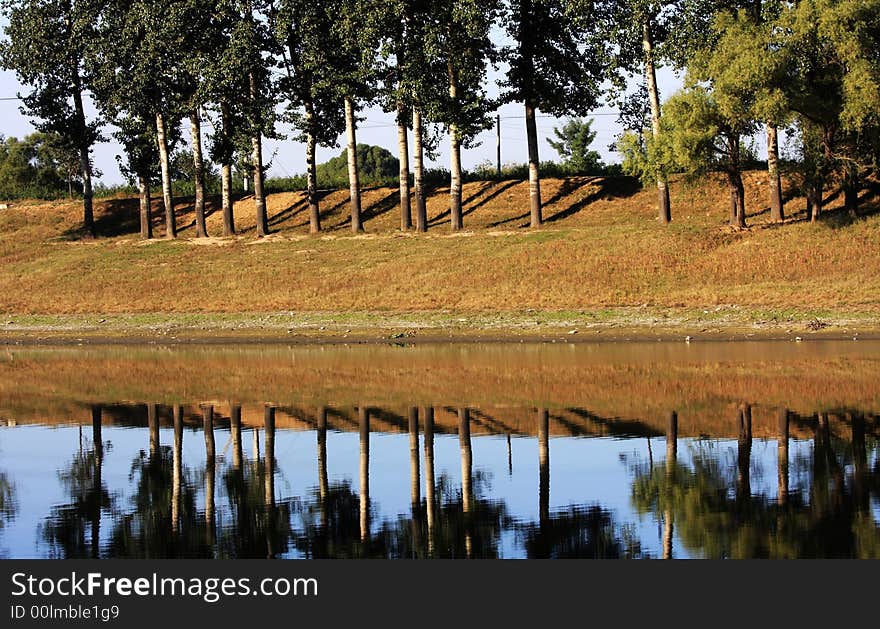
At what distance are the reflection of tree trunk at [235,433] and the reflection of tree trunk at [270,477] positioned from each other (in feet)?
1.59

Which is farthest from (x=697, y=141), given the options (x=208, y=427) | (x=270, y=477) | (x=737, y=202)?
(x=270, y=477)

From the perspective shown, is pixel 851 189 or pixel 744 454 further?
pixel 851 189

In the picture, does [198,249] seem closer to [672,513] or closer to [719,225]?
[719,225]

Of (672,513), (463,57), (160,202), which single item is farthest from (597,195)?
(672,513)

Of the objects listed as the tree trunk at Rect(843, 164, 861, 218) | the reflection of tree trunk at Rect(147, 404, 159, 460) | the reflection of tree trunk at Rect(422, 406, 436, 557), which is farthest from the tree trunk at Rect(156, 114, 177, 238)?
the reflection of tree trunk at Rect(422, 406, 436, 557)

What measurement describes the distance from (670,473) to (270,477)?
5994mm

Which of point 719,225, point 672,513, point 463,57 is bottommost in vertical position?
point 672,513

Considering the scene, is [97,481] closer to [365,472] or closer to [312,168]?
[365,472]

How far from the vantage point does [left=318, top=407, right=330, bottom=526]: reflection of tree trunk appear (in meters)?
16.6

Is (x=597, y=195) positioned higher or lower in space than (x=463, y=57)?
lower

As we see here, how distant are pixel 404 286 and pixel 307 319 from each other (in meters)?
6.26

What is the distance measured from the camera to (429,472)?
1909cm

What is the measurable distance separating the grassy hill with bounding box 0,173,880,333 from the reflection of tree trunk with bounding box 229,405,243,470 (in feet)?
74.3

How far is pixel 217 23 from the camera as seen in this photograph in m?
73.8
